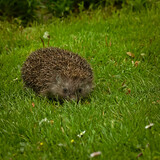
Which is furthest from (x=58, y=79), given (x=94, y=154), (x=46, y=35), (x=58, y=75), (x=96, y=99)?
(x=46, y=35)

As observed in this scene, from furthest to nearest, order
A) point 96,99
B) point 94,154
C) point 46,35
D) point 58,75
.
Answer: point 46,35 < point 58,75 < point 96,99 < point 94,154

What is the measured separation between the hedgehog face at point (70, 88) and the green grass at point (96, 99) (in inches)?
6.5

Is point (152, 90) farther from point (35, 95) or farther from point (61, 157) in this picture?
point (61, 157)

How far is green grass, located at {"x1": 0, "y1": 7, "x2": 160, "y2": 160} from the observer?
10.6 ft

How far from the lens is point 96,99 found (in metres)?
4.71

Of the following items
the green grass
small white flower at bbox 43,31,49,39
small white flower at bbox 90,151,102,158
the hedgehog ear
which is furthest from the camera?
small white flower at bbox 43,31,49,39

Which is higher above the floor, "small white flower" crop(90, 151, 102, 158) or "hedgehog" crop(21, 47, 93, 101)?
"small white flower" crop(90, 151, 102, 158)

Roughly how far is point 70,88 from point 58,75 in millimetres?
314

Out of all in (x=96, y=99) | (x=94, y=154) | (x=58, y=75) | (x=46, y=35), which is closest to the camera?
(x=94, y=154)

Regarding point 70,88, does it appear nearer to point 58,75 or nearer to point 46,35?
point 58,75

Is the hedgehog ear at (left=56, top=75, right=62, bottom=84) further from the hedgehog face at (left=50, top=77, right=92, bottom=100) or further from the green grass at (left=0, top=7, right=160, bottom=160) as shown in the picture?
the green grass at (left=0, top=7, right=160, bottom=160)

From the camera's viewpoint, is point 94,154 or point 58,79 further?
point 58,79

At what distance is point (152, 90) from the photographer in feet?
16.0

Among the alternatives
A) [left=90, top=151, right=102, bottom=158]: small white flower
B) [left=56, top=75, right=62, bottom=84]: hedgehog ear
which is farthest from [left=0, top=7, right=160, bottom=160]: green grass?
[left=56, top=75, right=62, bottom=84]: hedgehog ear
